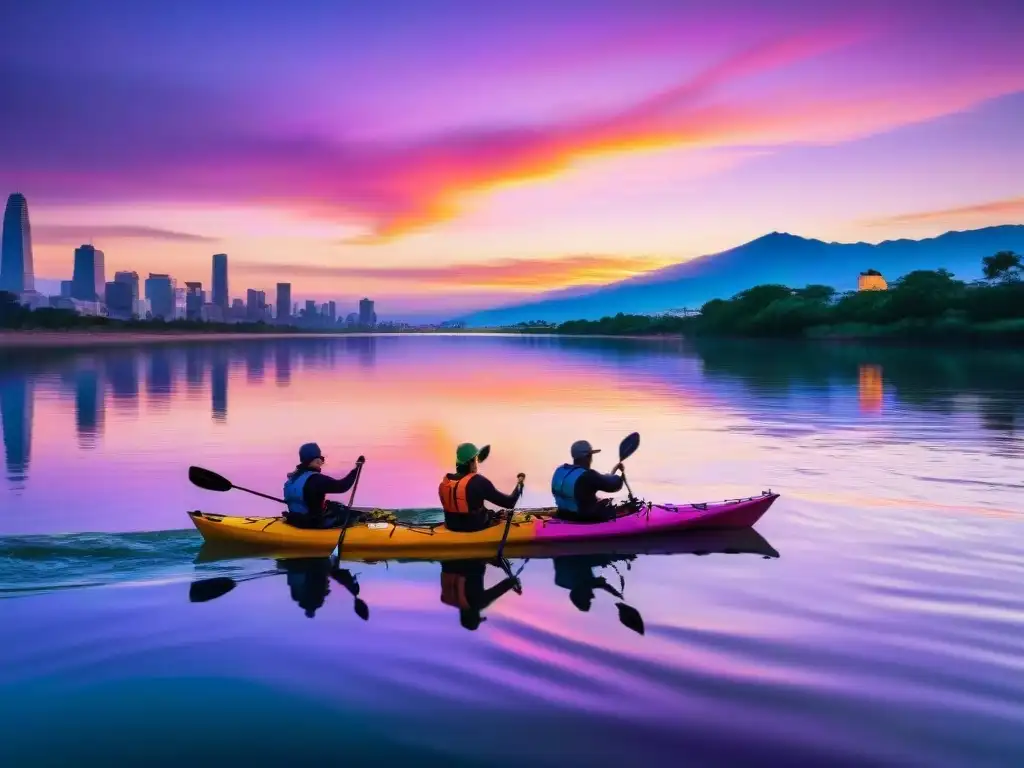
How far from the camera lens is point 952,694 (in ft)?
26.5

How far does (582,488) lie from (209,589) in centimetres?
572

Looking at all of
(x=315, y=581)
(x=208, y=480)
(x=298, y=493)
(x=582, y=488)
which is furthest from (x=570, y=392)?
(x=315, y=581)

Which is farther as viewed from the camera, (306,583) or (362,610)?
(306,583)

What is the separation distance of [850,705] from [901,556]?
5.86 meters

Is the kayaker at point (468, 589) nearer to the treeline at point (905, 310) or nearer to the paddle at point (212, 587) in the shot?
the paddle at point (212, 587)

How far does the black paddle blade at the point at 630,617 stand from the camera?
10.1 meters

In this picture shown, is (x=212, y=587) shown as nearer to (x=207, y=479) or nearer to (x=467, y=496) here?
(x=207, y=479)

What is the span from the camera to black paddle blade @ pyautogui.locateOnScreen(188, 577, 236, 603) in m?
11.3

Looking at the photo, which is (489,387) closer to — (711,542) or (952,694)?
(711,542)

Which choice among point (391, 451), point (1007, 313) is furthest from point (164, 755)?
point (1007, 313)

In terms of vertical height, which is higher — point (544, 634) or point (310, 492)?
point (310, 492)

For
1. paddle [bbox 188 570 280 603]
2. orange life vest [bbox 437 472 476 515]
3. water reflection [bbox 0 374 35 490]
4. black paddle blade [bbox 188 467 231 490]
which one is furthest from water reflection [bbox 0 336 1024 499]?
orange life vest [bbox 437 472 476 515]

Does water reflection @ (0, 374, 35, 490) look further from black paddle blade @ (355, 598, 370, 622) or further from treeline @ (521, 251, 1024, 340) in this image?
treeline @ (521, 251, 1024, 340)

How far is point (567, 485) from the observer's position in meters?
13.7
